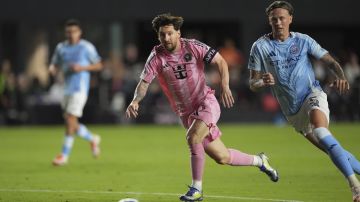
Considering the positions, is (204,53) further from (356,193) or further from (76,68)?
(76,68)

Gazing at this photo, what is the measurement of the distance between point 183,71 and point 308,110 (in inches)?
56.2

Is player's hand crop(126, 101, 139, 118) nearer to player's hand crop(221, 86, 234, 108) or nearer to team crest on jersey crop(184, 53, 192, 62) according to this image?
team crest on jersey crop(184, 53, 192, 62)

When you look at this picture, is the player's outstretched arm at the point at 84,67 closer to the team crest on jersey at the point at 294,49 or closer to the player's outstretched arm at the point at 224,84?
the player's outstretched arm at the point at 224,84

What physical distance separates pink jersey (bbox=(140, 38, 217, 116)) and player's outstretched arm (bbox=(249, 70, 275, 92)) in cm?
51

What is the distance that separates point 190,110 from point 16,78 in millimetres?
18341

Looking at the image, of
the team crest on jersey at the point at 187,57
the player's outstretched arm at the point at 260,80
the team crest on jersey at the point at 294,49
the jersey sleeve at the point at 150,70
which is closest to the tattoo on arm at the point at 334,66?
the team crest on jersey at the point at 294,49

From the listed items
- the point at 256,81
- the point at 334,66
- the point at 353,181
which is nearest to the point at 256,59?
the point at 256,81

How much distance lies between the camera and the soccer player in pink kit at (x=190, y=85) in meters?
9.13

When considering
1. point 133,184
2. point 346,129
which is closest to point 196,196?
point 133,184

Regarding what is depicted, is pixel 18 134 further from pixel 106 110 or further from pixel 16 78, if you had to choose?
pixel 16 78

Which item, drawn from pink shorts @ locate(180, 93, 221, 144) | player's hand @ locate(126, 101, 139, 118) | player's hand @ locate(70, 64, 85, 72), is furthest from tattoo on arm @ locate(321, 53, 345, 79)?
player's hand @ locate(70, 64, 85, 72)

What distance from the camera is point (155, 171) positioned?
12.9m

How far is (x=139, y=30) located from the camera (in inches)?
1121

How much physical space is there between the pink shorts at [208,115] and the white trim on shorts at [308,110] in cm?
83
